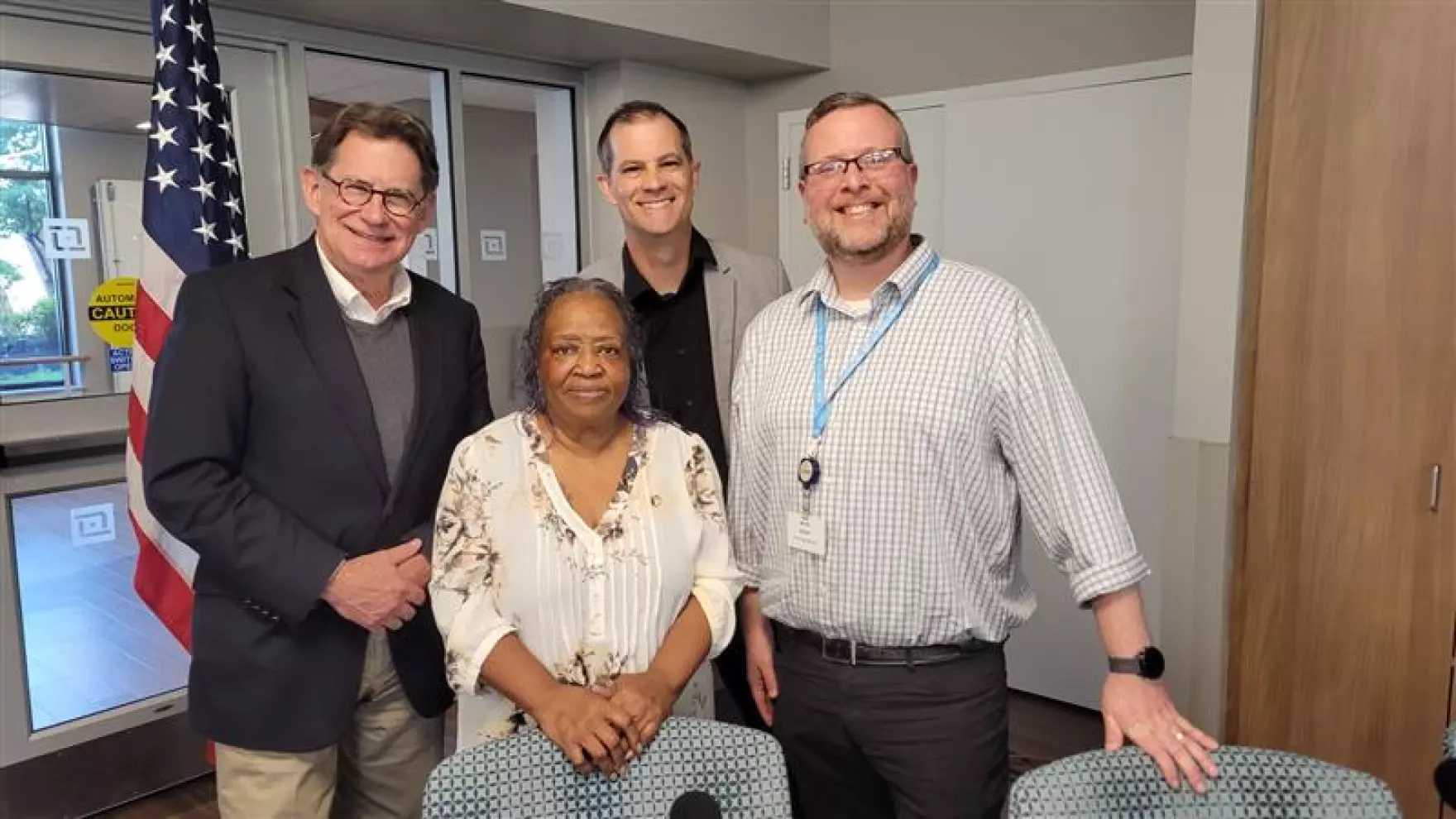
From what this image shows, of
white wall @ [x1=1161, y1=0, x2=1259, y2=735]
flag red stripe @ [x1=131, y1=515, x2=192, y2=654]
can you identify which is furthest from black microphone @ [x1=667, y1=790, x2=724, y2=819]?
flag red stripe @ [x1=131, y1=515, x2=192, y2=654]

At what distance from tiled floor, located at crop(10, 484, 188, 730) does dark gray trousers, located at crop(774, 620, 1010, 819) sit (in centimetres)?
222

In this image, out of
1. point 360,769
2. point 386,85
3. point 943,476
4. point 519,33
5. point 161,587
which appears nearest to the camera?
point 943,476

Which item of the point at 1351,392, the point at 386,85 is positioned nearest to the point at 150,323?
the point at 386,85

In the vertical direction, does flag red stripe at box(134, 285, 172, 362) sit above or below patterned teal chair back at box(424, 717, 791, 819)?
above

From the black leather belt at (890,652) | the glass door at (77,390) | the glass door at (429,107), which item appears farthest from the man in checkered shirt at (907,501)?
the glass door at (429,107)

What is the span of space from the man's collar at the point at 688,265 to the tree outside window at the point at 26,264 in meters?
1.66

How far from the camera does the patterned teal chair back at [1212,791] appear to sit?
3.96 feet

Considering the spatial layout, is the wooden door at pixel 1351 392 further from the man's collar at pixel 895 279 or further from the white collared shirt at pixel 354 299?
the white collared shirt at pixel 354 299

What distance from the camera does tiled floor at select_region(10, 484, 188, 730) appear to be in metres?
2.77

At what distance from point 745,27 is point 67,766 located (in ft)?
9.79

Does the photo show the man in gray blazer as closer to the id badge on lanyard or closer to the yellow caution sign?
the id badge on lanyard

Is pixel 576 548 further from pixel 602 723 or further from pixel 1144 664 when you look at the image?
pixel 1144 664

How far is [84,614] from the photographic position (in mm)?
2988

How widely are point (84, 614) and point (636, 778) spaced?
2410 millimetres
